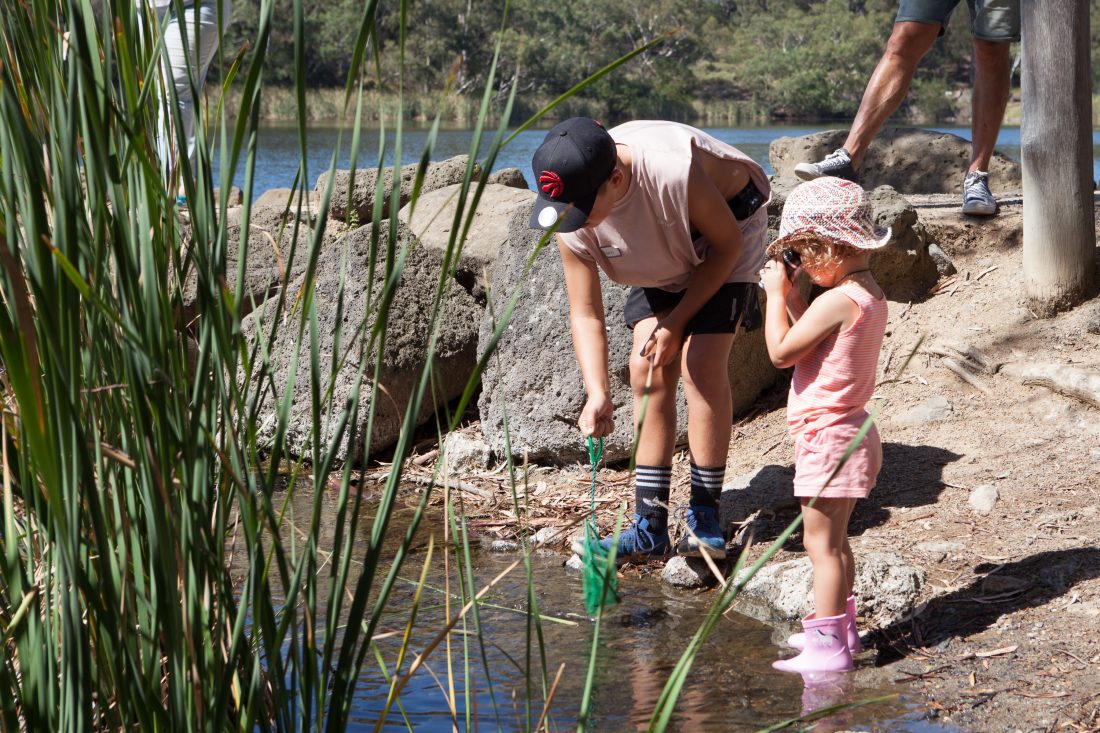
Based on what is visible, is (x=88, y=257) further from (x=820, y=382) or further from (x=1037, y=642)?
(x=1037, y=642)

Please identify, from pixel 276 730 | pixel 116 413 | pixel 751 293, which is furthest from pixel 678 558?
pixel 116 413

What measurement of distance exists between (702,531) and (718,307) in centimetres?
64

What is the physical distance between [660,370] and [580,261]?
40 centimetres

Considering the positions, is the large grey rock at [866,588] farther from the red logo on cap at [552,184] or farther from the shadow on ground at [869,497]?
the red logo on cap at [552,184]

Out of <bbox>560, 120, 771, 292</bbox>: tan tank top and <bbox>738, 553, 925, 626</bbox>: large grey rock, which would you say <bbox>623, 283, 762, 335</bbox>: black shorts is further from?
<bbox>738, 553, 925, 626</bbox>: large grey rock

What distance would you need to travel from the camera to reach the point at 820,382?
9.00ft

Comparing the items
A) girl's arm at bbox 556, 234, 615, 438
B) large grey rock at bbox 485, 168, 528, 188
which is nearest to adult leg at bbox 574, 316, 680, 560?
girl's arm at bbox 556, 234, 615, 438

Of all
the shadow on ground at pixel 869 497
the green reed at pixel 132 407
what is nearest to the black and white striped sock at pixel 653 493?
the shadow on ground at pixel 869 497

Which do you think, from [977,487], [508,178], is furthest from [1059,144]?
[508,178]

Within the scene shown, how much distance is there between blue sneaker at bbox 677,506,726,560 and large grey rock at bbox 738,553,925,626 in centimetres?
17

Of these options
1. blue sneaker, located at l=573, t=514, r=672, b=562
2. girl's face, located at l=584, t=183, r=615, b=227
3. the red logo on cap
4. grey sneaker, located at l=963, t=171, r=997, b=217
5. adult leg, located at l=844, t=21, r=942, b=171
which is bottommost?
blue sneaker, located at l=573, t=514, r=672, b=562

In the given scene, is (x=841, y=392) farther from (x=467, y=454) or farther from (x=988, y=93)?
(x=988, y=93)

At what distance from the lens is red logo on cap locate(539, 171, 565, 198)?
2771 millimetres

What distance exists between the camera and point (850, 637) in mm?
2703
